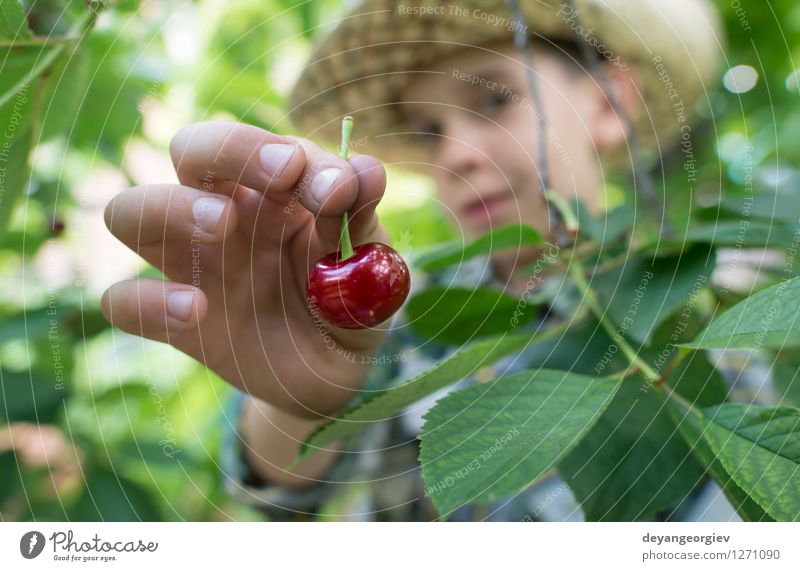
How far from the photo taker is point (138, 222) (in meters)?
0.36

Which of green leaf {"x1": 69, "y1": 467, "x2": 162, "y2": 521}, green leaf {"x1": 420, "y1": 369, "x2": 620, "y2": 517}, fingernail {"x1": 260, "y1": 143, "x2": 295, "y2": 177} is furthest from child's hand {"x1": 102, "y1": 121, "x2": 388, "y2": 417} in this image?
green leaf {"x1": 69, "y1": 467, "x2": 162, "y2": 521}

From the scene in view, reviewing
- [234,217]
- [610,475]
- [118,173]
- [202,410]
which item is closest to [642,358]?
[610,475]

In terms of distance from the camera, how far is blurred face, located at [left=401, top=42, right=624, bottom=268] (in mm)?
578

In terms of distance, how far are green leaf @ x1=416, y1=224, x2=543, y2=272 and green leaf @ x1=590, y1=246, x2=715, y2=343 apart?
6cm

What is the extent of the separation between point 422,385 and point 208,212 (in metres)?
0.15

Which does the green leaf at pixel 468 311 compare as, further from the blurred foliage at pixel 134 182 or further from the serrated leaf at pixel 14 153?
the serrated leaf at pixel 14 153

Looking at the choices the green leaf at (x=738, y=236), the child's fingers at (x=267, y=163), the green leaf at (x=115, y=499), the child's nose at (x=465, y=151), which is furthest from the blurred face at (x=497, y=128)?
the green leaf at (x=115, y=499)

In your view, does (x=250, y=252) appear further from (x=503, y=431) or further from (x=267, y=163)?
(x=503, y=431)

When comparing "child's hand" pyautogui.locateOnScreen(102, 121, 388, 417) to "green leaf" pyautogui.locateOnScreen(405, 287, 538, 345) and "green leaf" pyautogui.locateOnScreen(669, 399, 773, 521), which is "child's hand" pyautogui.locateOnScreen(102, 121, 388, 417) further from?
"green leaf" pyautogui.locateOnScreen(669, 399, 773, 521)

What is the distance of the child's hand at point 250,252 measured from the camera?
1.06 feet

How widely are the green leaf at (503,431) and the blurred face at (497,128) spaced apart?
216mm
